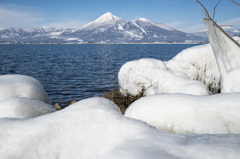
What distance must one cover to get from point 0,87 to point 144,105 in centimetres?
416

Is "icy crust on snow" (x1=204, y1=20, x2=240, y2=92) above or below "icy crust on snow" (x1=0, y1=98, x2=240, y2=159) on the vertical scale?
above

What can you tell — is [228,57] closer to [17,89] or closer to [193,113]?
[193,113]

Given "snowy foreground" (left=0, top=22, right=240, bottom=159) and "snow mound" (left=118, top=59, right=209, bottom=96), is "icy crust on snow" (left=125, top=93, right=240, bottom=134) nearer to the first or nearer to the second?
"snowy foreground" (left=0, top=22, right=240, bottom=159)

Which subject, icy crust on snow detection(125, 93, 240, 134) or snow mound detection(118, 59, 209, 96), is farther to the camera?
snow mound detection(118, 59, 209, 96)

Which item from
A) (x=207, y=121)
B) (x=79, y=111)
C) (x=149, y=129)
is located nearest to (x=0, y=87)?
(x=79, y=111)

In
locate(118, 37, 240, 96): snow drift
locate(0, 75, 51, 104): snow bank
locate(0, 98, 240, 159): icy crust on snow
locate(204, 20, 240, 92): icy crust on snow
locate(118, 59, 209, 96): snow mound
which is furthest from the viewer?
locate(118, 37, 240, 96): snow drift

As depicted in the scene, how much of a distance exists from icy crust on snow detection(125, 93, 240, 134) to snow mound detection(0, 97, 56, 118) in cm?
220

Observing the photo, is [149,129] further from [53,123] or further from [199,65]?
[199,65]

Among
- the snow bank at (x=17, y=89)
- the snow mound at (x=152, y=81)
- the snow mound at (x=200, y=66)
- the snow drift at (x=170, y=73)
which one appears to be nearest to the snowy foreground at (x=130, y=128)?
the snow bank at (x=17, y=89)

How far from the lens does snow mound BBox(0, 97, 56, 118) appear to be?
3.69 metres

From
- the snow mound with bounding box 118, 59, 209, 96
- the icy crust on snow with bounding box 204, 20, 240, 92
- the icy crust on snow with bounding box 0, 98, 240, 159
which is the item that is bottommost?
the snow mound with bounding box 118, 59, 209, 96

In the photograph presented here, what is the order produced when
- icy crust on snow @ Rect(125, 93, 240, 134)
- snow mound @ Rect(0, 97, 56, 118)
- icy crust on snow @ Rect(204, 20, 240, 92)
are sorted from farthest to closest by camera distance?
icy crust on snow @ Rect(204, 20, 240, 92)
snow mound @ Rect(0, 97, 56, 118)
icy crust on snow @ Rect(125, 93, 240, 134)

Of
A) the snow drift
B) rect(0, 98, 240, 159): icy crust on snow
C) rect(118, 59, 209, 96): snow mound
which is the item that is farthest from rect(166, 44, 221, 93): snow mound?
rect(0, 98, 240, 159): icy crust on snow

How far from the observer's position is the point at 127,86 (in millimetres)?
9719
